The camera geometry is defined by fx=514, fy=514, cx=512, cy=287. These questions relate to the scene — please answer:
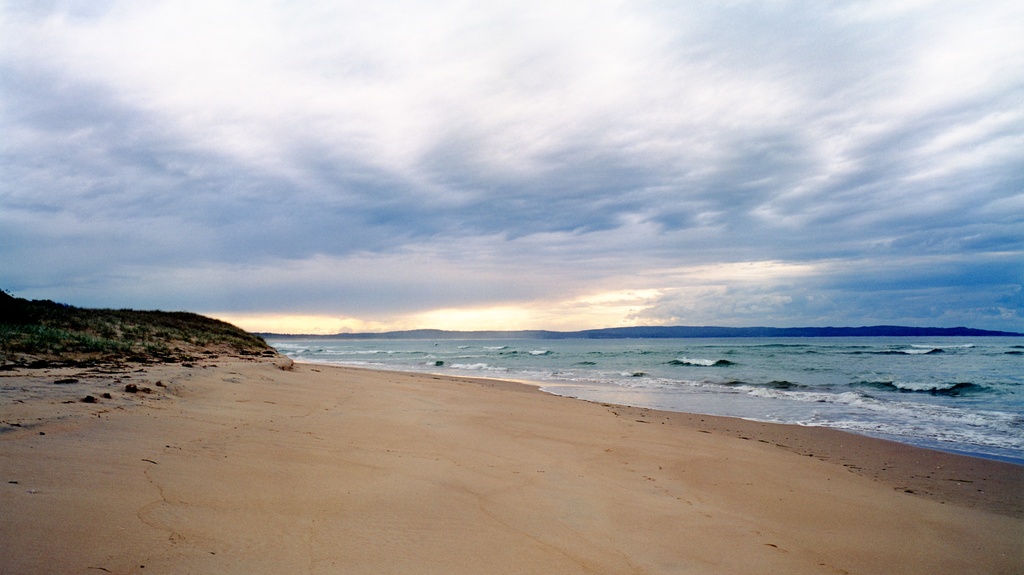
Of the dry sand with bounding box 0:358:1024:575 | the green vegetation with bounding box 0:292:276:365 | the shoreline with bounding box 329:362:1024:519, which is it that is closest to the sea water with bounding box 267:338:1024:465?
the shoreline with bounding box 329:362:1024:519

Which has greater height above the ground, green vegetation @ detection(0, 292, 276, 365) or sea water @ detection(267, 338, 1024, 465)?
green vegetation @ detection(0, 292, 276, 365)

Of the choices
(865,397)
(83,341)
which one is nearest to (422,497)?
(83,341)

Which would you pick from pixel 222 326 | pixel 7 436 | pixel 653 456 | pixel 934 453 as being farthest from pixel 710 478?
pixel 222 326

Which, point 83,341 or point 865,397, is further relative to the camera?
point 865,397

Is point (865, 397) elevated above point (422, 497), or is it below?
below

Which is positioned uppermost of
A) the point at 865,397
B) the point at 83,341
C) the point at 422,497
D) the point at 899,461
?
the point at 83,341

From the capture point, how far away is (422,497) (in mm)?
3988

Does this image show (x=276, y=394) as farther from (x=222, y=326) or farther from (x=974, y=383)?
(x=974, y=383)

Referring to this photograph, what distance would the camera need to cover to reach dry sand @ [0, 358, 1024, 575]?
2.83 meters

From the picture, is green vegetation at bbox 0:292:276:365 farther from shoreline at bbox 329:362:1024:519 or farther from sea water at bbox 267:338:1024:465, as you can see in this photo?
sea water at bbox 267:338:1024:465

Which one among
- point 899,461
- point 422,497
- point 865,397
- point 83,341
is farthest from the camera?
point 865,397

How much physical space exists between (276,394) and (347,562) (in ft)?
21.3

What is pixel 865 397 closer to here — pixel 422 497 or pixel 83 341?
pixel 422 497

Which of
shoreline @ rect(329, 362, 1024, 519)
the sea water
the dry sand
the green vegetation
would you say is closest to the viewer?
the dry sand
